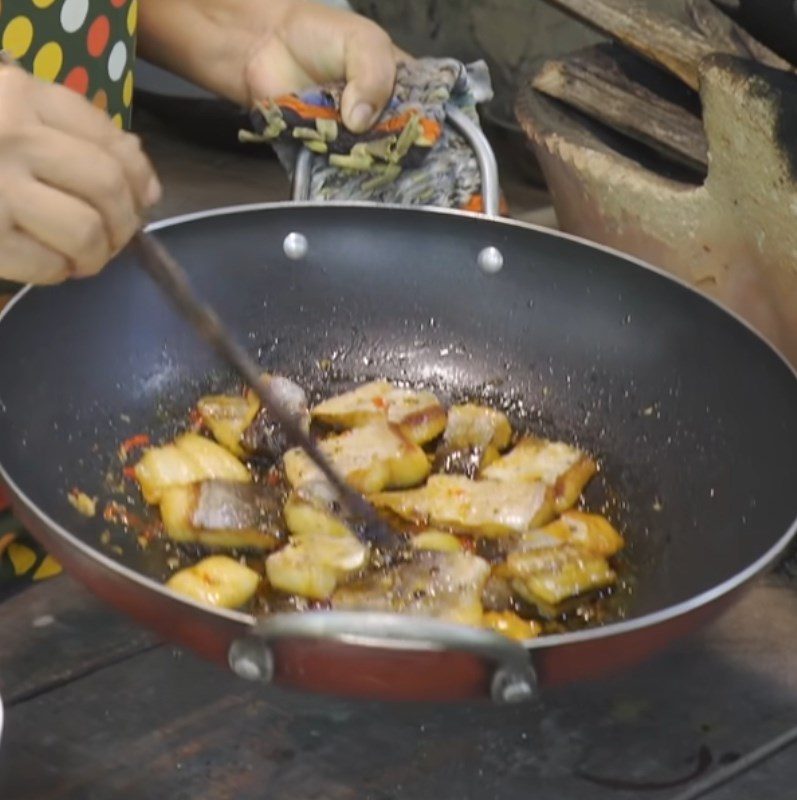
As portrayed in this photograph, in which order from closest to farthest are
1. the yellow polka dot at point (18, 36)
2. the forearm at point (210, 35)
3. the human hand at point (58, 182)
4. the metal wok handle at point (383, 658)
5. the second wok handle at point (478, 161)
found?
the metal wok handle at point (383, 658) → the human hand at point (58, 182) → the yellow polka dot at point (18, 36) → the second wok handle at point (478, 161) → the forearm at point (210, 35)

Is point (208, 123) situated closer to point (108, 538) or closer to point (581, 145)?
point (581, 145)

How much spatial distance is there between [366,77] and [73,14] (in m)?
0.26

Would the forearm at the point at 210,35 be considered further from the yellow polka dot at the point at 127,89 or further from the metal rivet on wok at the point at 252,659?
the metal rivet on wok at the point at 252,659

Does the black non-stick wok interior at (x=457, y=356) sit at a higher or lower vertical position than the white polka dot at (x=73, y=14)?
lower

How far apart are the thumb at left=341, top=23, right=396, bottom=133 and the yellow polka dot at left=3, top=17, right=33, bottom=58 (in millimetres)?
269

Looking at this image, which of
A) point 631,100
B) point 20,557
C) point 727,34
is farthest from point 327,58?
point 20,557

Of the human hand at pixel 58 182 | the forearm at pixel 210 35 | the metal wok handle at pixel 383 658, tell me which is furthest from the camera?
the forearm at pixel 210 35

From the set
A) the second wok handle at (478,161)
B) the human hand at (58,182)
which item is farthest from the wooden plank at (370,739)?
the second wok handle at (478,161)

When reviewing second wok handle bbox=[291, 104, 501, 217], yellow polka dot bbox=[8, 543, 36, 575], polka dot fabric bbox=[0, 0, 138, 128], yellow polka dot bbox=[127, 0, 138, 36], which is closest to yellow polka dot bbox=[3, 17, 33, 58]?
polka dot fabric bbox=[0, 0, 138, 128]

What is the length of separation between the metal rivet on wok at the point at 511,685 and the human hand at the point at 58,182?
0.34 metres

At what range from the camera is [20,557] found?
3.48 feet

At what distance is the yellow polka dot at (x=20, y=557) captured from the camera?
1.06 m

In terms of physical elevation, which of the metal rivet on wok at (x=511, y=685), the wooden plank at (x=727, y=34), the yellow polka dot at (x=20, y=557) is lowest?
the yellow polka dot at (x=20, y=557)

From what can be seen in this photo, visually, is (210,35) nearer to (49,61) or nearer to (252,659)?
(49,61)
